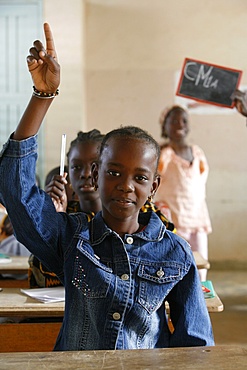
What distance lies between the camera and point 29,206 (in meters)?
1.56

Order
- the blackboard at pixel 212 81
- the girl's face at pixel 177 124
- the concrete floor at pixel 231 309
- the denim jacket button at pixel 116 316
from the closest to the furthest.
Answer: the denim jacket button at pixel 116 316
the blackboard at pixel 212 81
the concrete floor at pixel 231 309
the girl's face at pixel 177 124

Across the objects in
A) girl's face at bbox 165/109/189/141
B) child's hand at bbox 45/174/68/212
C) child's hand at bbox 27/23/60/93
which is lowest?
child's hand at bbox 45/174/68/212

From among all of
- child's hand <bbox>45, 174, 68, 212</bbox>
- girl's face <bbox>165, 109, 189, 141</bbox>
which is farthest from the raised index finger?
girl's face <bbox>165, 109, 189, 141</bbox>

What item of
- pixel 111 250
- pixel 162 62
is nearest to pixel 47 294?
pixel 111 250

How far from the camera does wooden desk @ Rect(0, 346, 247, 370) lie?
136cm

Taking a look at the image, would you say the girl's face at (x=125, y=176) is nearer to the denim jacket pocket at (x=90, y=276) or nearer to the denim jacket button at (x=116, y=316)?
the denim jacket pocket at (x=90, y=276)

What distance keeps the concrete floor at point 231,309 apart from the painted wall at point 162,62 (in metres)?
0.55

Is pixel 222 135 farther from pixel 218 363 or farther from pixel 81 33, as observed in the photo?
pixel 218 363

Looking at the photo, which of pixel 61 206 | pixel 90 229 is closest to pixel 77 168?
pixel 61 206

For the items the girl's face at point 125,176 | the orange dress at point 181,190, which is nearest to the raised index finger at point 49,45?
the girl's face at point 125,176

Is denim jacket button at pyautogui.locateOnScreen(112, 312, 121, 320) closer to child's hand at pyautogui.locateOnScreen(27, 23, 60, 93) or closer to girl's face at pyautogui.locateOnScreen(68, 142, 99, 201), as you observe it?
child's hand at pyautogui.locateOnScreen(27, 23, 60, 93)

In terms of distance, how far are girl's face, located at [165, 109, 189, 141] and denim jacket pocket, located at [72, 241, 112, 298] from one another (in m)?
3.71

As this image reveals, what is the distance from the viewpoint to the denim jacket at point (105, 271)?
156 centimetres

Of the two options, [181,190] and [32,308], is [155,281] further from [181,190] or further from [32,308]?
[181,190]
